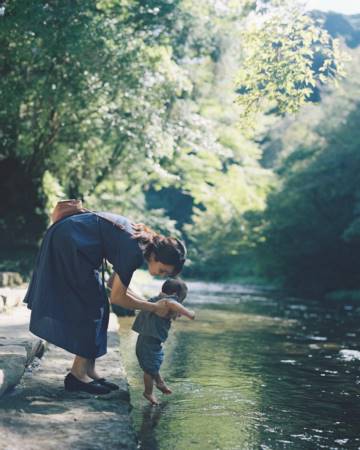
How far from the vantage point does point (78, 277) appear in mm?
3783

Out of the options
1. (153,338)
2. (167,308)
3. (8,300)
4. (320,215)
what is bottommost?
(8,300)

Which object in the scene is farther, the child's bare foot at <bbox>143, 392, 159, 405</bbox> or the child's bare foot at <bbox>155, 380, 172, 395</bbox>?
the child's bare foot at <bbox>155, 380, 172, 395</bbox>

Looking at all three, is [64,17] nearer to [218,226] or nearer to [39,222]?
[39,222]

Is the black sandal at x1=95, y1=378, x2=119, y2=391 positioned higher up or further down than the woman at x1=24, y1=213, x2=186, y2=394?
further down

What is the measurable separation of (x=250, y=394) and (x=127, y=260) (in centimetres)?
188

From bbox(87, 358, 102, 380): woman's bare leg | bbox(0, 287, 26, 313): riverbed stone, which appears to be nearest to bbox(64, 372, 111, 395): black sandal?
bbox(87, 358, 102, 380): woman's bare leg

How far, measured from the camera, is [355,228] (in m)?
24.3

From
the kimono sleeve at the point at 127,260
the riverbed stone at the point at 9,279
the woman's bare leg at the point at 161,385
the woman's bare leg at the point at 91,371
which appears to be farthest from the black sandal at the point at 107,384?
the riverbed stone at the point at 9,279

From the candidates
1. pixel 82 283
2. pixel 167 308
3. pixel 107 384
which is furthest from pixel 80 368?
pixel 167 308

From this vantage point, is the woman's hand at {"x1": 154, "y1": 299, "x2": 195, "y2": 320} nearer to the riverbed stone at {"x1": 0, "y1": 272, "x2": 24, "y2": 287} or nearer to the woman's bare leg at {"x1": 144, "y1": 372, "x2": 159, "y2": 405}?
the woman's bare leg at {"x1": 144, "y1": 372, "x2": 159, "y2": 405}

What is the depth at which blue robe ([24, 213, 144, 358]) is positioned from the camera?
3711 mm

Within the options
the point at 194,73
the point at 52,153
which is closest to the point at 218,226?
the point at 194,73

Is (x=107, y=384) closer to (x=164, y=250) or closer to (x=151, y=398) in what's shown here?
(x=151, y=398)

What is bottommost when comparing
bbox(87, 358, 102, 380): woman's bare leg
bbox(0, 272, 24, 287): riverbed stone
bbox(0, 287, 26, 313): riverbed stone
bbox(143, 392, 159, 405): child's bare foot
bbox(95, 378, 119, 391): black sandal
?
bbox(0, 272, 24, 287): riverbed stone
